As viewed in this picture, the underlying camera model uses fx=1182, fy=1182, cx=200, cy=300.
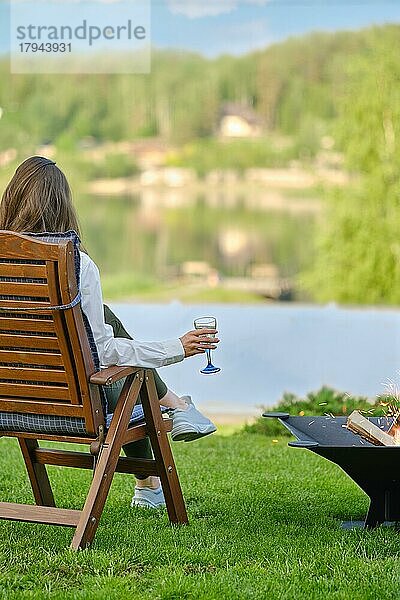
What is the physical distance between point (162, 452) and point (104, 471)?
31cm

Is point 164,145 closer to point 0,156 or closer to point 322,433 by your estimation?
point 0,156

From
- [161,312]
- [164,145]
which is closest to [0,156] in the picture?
[164,145]

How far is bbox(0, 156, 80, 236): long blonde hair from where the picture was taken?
130 inches

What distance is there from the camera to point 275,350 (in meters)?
7.92

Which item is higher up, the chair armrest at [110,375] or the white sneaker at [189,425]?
the chair armrest at [110,375]

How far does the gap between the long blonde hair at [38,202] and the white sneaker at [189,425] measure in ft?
2.25

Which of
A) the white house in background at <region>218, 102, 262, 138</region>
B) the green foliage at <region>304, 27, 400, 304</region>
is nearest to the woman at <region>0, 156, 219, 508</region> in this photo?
the green foliage at <region>304, 27, 400, 304</region>

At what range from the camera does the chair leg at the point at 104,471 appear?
3115 mm

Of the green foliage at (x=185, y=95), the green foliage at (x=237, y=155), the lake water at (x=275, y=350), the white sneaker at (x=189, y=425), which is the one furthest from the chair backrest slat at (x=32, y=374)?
the green foliage at (x=237, y=155)

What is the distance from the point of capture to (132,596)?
9.20 feet

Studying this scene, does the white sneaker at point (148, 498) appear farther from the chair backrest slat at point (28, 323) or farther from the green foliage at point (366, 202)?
the green foliage at point (366, 202)

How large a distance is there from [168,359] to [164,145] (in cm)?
588

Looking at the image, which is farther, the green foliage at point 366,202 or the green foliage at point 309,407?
the green foliage at point 366,202

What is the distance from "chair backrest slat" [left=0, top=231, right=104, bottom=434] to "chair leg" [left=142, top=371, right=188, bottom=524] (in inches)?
7.8
